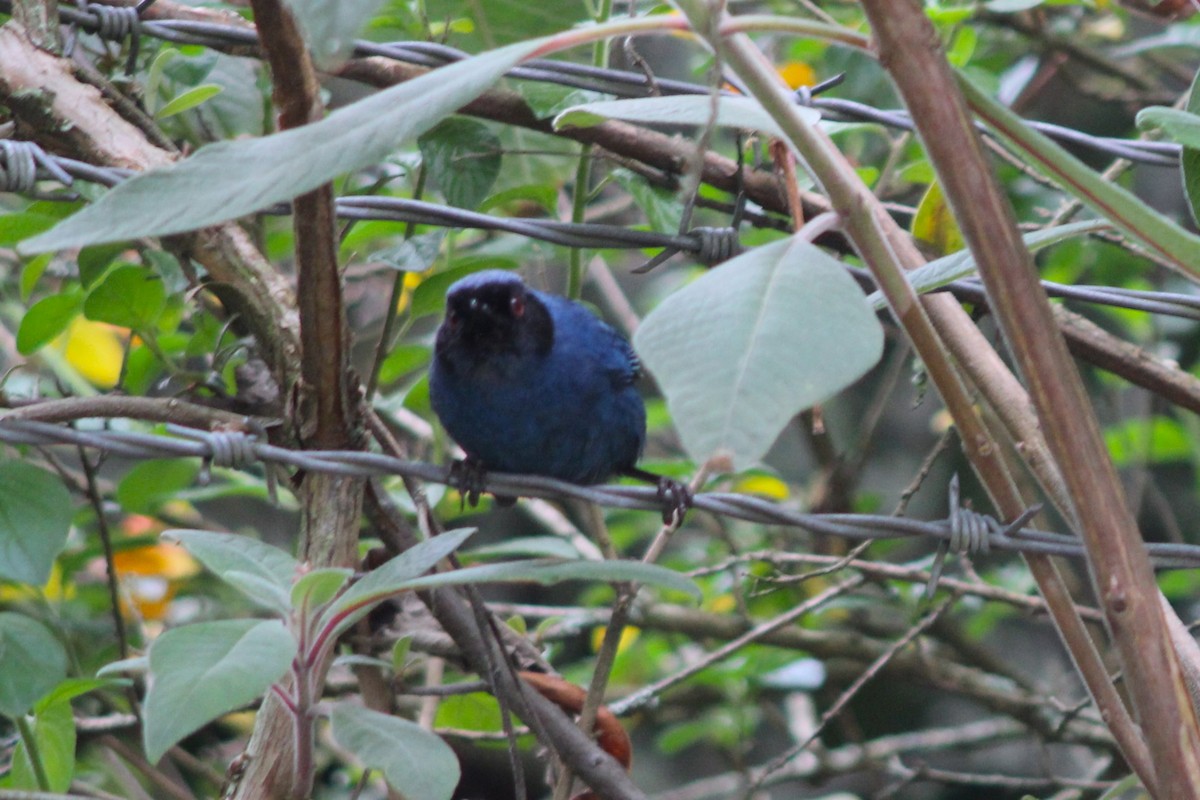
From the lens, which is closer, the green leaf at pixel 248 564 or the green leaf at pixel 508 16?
the green leaf at pixel 248 564

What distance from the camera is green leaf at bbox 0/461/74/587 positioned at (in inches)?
77.6

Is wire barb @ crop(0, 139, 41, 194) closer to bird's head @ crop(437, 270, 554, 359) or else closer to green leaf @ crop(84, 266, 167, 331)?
green leaf @ crop(84, 266, 167, 331)

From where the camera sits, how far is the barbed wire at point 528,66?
2213 millimetres

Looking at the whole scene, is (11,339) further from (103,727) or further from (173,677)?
(173,677)

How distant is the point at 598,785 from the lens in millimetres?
2051

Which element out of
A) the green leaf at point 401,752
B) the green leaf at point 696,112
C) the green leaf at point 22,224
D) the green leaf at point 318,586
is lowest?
the green leaf at point 401,752

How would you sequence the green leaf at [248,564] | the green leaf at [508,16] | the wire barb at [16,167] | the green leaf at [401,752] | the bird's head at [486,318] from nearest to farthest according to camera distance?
1. the green leaf at [401,752]
2. the green leaf at [248,564]
3. the wire barb at [16,167]
4. the green leaf at [508,16]
5. the bird's head at [486,318]

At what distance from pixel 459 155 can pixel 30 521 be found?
3.23ft

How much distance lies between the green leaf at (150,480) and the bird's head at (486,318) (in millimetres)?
649

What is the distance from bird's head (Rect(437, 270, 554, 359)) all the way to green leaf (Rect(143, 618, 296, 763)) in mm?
1385

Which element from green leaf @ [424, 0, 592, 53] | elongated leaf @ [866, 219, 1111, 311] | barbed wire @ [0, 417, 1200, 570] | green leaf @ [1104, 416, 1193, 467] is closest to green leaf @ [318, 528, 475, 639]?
barbed wire @ [0, 417, 1200, 570]

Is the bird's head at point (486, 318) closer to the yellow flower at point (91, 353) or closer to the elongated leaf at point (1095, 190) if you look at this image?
the yellow flower at point (91, 353)

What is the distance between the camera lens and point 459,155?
2357 mm

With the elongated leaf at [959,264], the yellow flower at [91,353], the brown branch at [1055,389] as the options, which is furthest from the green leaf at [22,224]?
the brown branch at [1055,389]
